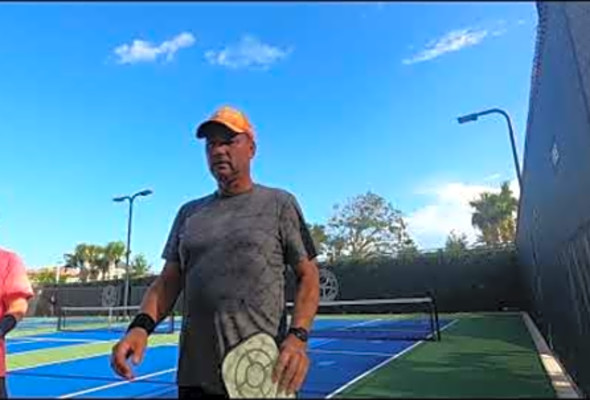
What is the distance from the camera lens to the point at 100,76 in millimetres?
3754

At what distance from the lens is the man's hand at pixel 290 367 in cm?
129

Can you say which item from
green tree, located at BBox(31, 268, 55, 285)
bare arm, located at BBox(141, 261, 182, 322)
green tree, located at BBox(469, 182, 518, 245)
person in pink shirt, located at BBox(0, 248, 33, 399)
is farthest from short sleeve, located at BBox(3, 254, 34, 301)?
green tree, located at BBox(469, 182, 518, 245)

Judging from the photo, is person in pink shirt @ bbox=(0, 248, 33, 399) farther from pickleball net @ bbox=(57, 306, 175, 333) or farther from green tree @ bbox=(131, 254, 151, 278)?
green tree @ bbox=(131, 254, 151, 278)

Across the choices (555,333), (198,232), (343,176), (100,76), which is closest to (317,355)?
(343,176)

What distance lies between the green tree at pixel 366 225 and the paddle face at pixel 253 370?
42.5 meters

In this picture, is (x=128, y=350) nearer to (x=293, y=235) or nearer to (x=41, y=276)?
(x=293, y=235)

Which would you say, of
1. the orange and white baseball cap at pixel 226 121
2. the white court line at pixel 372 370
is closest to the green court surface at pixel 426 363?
the white court line at pixel 372 370

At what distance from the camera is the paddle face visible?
1229 millimetres

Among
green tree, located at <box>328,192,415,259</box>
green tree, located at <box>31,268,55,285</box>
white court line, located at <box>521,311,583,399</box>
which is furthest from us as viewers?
green tree, located at <box>328,192,415,259</box>

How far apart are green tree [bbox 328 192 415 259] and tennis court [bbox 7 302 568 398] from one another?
30695 millimetres

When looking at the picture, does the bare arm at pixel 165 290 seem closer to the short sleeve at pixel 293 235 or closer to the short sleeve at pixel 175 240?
the short sleeve at pixel 175 240

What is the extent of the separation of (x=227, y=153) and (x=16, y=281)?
1.44m

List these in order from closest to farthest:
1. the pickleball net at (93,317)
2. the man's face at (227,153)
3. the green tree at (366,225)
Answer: the man's face at (227,153) → the pickleball net at (93,317) → the green tree at (366,225)

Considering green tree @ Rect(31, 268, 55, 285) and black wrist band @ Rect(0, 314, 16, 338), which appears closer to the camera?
black wrist band @ Rect(0, 314, 16, 338)
